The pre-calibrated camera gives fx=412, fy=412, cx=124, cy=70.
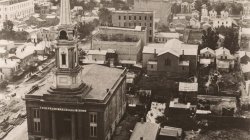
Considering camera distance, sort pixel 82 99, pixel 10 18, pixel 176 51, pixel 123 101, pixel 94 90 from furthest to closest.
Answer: pixel 10 18 → pixel 176 51 → pixel 123 101 → pixel 94 90 → pixel 82 99

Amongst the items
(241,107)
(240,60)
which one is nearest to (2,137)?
(241,107)

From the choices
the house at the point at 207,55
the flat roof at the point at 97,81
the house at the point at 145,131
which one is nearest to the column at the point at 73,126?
the flat roof at the point at 97,81

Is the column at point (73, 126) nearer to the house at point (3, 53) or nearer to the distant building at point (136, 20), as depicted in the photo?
the house at point (3, 53)

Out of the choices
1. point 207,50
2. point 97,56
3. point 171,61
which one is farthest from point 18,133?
point 207,50

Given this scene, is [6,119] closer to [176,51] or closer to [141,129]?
[141,129]

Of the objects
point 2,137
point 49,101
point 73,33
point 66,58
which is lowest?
point 2,137

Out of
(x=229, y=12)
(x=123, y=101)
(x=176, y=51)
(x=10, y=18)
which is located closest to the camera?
(x=123, y=101)
